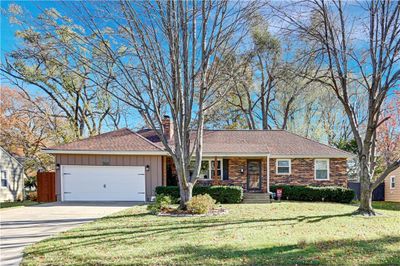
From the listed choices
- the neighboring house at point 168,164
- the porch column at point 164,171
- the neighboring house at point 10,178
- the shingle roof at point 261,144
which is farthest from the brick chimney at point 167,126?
the neighboring house at point 10,178

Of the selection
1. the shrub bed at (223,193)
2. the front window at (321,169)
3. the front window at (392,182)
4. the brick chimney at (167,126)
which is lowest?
the front window at (392,182)

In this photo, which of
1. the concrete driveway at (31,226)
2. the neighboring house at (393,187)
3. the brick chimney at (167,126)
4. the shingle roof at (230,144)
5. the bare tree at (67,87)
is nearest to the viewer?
the concrete driveway at (31,226)

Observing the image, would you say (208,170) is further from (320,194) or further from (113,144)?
(320,194)

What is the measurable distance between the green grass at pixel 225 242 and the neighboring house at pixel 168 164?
6652 mm

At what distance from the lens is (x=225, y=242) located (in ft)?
21.4

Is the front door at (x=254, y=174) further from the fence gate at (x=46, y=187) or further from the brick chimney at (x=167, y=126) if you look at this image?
the fence gate at (x=46, y=187)

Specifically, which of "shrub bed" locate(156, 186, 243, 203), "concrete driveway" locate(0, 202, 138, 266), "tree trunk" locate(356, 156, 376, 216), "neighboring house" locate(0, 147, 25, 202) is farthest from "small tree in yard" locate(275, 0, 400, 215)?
"neighboring house" locate(0, 147, 25, 202)

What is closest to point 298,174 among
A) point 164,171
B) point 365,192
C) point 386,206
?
point 386,206

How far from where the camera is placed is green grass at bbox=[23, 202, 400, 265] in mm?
5367

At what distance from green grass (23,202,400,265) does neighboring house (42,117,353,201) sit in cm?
665

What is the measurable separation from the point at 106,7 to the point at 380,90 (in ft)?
32.6

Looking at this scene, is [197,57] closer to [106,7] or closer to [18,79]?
[106,7]

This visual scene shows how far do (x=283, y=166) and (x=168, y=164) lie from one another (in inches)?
268

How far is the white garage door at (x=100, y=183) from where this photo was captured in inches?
630
